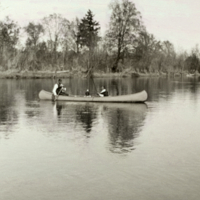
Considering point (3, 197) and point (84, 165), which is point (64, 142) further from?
point (3, 197)

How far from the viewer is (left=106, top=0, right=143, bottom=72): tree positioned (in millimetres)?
65688

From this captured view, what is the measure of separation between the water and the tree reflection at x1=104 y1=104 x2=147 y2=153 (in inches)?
1.4

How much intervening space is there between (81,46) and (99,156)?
6740 centimetres

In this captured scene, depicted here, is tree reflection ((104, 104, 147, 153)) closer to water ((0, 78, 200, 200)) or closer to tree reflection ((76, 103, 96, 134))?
water ((0, 78, 200, 200))

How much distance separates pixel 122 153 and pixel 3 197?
481 centimetres

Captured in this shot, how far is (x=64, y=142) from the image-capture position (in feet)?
46.9

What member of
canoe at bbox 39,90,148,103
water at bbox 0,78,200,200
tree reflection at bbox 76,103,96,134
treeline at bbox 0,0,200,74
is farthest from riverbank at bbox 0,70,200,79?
water at bbox 0,78,200,200

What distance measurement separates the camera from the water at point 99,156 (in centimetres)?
947

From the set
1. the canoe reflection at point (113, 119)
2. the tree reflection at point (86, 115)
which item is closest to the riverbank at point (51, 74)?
the canoe reflection at point (113, 119)

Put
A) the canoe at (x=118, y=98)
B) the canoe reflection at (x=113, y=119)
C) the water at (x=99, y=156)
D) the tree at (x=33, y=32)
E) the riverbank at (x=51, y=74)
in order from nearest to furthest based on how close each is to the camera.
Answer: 1. the water at (x=99, y=156)
2. the canoe reflection at (x=113, y=119)
3. the canoe at (x=118, y=98)
4. the riverbank at (x=51, y=74)
5. the tree at (x=33, y=32)

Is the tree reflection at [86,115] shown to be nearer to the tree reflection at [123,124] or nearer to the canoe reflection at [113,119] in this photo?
the canoe reflection at [113,119]

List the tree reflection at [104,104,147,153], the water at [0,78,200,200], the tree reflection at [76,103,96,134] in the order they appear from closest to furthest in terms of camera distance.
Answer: the water at [0,78,200,200], the tree reflection at [104,104,147,153], the tree reflection at [76,103,96,134]

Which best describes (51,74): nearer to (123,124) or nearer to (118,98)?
(118,98)

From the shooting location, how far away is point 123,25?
66438 millimetres
